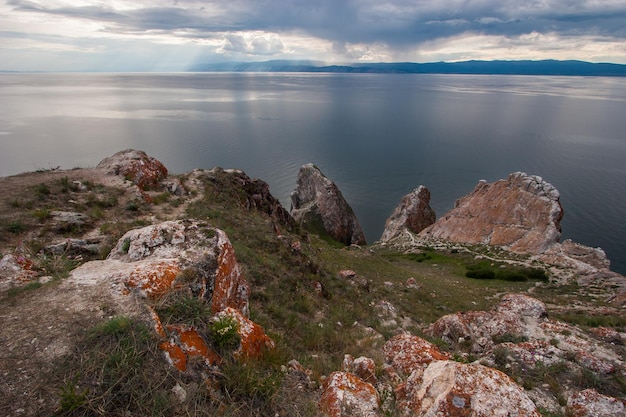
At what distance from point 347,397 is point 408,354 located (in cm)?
359

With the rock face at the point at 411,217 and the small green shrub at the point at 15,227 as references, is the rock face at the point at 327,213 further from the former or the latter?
the small green shrub at the point at 15,227

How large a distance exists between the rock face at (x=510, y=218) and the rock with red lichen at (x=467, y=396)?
4091 centimetres

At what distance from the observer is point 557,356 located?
1109 cm

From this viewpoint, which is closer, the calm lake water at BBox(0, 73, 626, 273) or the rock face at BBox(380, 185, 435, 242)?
the rock face at BBox(380, 185, 435, 242)

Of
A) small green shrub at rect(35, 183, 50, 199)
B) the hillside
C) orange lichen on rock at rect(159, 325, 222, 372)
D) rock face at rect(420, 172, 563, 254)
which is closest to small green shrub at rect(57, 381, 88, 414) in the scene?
the hillside

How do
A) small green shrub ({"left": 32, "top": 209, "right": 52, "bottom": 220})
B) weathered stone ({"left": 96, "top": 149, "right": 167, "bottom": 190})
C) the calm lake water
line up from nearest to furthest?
1. small green shrub ({"left": 32, "top": 209, "right": 52, "bottom": 220})
2. weathered stone ({"left": 96, "top": 149, "right": 167, "bottom": 190})
3. the calm lake water

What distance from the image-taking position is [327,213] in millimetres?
59375

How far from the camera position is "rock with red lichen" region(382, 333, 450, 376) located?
9211 millimetres

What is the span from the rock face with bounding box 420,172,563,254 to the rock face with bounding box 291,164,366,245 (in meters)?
12.6

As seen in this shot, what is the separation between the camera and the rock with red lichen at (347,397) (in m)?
6.45

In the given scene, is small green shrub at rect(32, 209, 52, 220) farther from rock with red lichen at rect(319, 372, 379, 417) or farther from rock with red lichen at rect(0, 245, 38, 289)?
rock with red lichen at rect(319, 372, 379, 417)

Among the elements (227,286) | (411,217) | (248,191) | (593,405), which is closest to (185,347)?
(227,286)

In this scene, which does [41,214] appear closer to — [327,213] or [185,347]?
[185,347]

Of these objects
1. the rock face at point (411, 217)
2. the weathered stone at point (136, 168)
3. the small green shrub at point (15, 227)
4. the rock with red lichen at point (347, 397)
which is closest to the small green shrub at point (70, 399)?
the rock with red lichen at point (347, 397)
